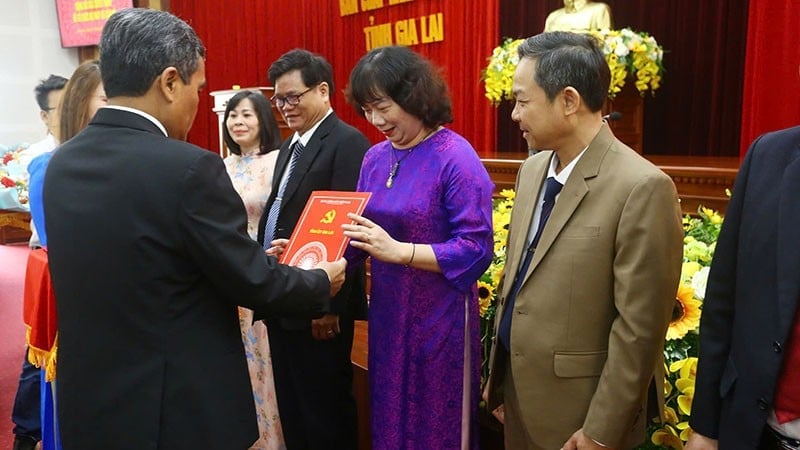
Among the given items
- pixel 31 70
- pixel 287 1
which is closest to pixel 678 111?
pixel 287 1

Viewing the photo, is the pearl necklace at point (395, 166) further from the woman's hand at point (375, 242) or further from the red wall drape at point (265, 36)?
the red wall drape at point (265, 36)

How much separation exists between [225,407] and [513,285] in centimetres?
63

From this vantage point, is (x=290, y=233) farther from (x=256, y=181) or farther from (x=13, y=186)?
(x=13, y=186)

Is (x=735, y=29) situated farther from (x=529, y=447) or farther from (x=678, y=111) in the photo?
(x=529, y=447)

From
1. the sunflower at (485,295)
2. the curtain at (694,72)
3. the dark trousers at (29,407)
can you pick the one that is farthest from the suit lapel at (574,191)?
the curtain at (694,72)

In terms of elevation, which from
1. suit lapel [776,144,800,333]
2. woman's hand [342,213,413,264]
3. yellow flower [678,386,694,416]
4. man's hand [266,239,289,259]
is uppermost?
suit lapel [776,144,800,333]

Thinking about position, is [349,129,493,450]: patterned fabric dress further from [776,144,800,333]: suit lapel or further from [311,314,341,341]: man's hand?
[776,144,800,333]: suit lapel

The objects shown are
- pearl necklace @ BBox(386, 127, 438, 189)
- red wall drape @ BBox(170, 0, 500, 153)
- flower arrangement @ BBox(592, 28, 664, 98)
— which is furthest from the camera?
red wall drape @ BBox(170, 0, 500, 153)

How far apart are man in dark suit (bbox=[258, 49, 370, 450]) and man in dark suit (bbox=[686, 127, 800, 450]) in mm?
1120

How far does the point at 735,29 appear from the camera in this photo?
236 inches

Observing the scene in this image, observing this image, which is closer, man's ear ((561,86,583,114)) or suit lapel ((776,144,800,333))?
suit lapel ((776,144,800,333))

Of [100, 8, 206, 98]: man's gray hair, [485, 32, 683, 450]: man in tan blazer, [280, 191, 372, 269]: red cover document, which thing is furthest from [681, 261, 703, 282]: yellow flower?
[100, 8, 206, 98]: man's gray hair

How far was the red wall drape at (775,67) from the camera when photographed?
4277mm

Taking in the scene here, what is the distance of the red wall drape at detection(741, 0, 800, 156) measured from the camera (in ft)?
14.0
